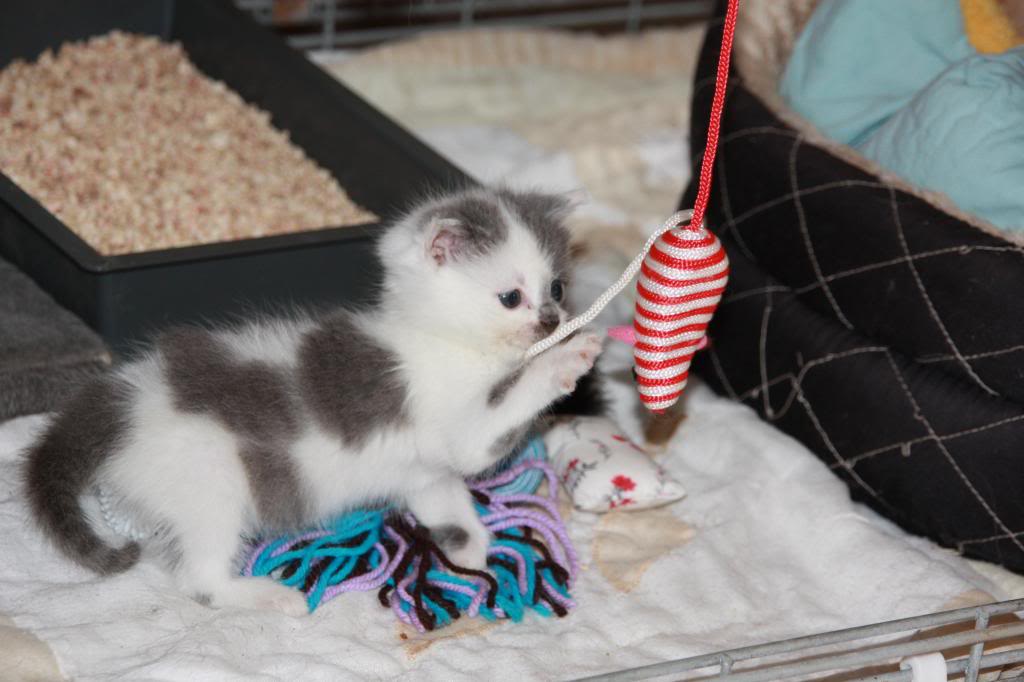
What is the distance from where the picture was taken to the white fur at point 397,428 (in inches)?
70.9

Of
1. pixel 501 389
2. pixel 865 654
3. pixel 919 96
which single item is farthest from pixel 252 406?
pixel 919 96

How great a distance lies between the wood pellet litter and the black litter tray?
0.05m

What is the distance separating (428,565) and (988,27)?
1572 mm

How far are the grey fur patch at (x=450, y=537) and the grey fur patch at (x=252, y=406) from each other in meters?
0.24

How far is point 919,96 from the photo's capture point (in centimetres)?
236

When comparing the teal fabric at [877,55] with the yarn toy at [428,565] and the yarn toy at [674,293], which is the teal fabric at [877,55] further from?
the yarn toy at [428,565]

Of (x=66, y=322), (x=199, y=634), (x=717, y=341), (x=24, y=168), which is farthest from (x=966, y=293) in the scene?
(x=24, y=168)

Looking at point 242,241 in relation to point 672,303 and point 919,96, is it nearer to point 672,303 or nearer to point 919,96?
point 672,303

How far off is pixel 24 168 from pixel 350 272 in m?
0.78

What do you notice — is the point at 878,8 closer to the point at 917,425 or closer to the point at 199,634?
the point at 917,425

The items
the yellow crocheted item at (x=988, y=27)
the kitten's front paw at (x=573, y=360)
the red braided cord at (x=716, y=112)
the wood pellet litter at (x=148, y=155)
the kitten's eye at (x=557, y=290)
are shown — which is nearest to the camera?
the red braided cord at (x=716, y=112)

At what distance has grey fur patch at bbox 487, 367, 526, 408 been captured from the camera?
73.2 inches

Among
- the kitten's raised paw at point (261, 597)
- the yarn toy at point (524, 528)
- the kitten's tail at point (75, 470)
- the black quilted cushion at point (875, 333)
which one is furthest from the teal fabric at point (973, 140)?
the kitten's tail at point (75, 470)

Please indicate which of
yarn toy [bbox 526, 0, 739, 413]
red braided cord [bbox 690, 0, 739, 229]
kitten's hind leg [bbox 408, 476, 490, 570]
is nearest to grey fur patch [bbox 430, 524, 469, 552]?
kitten's hind leg [bbox 408, 476, 490, 570]
